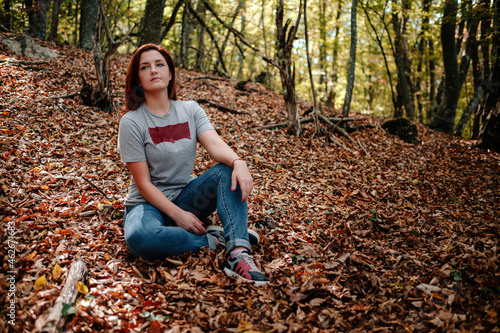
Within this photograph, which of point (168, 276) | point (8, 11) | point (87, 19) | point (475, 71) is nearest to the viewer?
point (168, 276)

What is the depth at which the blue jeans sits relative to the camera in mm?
2533

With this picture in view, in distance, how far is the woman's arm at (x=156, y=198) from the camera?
104 inches

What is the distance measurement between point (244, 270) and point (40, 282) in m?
1.56

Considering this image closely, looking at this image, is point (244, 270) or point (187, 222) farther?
point (187, 222)

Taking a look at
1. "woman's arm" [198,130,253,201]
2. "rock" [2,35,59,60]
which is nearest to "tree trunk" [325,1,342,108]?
"rock" [2,35,59,60]

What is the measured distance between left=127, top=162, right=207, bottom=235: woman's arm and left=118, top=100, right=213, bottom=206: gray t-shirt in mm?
94

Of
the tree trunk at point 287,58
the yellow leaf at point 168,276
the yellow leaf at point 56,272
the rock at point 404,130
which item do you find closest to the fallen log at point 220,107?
the tree trunk at point 287,58

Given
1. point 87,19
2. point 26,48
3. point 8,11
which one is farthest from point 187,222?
point 8,11

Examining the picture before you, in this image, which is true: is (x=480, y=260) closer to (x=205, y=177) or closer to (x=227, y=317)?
(x=227, y=317)

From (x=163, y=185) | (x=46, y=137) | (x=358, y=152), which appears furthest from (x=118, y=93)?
(x=358, y=152)

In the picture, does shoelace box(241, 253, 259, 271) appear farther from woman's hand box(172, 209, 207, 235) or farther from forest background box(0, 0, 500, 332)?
woman's hand box(172, 209, 207, 235)

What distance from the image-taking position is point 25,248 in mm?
2529

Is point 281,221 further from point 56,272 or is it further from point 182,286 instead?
point 56,272

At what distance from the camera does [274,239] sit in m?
3.29
